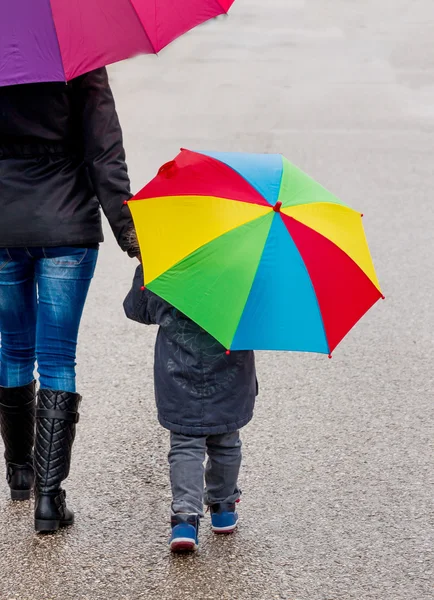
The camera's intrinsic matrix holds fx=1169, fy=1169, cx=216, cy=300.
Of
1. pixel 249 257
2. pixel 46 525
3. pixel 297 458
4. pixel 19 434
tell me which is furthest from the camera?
pixel 297 458

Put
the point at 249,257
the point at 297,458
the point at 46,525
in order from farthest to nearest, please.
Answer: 1. the point at 297,458
2. the point at 46,525
3. the point at 249,257

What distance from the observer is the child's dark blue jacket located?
151 inches

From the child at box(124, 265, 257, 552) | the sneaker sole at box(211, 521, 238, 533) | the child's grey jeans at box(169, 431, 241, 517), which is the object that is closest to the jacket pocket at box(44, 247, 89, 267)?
the child at box(124, 265, 257, 552)

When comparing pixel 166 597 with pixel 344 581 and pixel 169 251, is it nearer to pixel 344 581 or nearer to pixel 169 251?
pixel 344 581

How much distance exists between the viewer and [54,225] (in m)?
3.91

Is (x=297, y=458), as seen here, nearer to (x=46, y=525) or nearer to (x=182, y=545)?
(x=182, y=545)

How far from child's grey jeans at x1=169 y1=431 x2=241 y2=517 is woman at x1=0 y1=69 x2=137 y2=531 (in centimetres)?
42

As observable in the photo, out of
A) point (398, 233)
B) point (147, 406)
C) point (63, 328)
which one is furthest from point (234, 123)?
point (63, 328)

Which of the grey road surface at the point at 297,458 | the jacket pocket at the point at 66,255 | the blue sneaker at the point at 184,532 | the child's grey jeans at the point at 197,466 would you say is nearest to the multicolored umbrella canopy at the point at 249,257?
the jacket pocket at the point at 66,255

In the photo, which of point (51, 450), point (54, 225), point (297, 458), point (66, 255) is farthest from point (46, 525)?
point (297, 458)

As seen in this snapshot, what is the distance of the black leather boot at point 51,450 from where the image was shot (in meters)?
4.06

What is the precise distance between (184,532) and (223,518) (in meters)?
0.24

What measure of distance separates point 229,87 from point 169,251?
11.4 meters

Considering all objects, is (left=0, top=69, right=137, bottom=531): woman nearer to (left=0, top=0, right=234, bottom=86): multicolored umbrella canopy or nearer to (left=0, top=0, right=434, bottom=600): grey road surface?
(left=0, top=0, right=234, bottom=86): multicolored umbrella canopy
